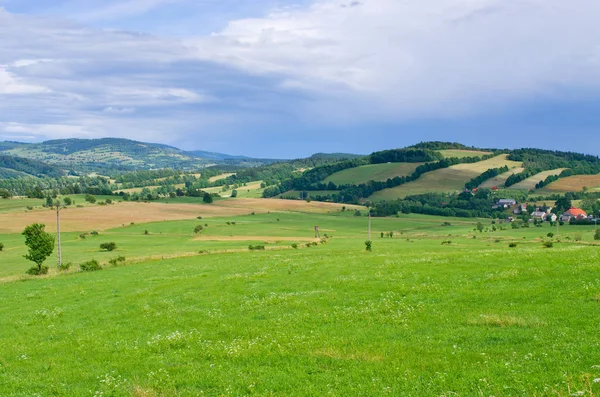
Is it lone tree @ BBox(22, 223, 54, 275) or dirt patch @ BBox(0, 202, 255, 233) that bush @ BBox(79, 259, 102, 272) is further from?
dirt patch @ BBox(0, 202, 255, 233)

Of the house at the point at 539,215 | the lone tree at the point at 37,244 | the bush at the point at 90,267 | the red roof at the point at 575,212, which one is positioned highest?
the red roof at the point at 575,212

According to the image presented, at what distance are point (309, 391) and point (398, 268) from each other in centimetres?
2011

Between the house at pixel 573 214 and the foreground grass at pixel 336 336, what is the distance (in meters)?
129

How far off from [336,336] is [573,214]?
150915 millimetres

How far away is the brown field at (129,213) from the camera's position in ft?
378

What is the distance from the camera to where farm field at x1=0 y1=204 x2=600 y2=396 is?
1278 centimetres

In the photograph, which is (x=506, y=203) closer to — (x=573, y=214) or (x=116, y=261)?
(x=573, y=214)

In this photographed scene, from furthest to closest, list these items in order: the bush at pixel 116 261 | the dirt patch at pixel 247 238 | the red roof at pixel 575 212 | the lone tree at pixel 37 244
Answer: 1. the red roof at pixel 575 212
2. the dirt patch at pixel 247 238
3. the bush at pixel 116 261
4. the lone tree at pixel 37 244

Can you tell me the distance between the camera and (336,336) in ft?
56.5

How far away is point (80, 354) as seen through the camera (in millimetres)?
17906

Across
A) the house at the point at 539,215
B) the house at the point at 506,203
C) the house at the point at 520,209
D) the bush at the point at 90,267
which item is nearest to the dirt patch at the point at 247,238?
the bush at the point at 90,267

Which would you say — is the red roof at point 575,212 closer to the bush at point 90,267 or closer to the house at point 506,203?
the house at point 506,203

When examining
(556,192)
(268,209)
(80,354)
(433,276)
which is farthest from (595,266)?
(556,192)

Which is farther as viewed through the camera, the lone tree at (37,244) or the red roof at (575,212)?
the red roof at (575,212)
